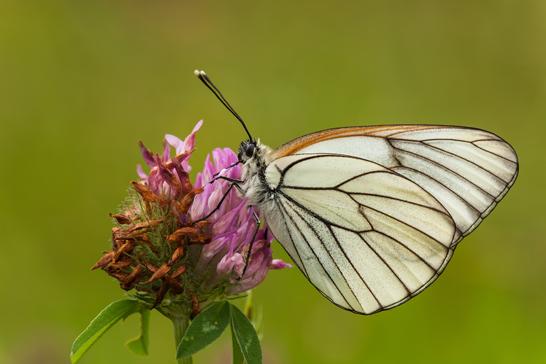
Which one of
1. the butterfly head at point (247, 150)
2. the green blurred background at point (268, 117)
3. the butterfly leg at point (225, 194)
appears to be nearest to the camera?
the butterfly leg at point (225, 194)

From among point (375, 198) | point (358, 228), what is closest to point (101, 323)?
point (358, 228)

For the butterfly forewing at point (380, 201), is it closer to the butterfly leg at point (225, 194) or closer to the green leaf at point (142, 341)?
the butterfly leg at point (225, 194)

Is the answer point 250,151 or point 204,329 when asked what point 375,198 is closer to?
point 250,151

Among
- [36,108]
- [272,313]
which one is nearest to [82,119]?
[36,108]

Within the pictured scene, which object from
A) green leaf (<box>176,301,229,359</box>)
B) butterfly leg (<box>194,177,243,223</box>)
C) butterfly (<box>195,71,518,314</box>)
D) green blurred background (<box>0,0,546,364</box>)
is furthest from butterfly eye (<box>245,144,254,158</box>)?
green blurred background (<box>0,0,546,364</box>)

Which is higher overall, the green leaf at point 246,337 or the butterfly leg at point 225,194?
the butterfly leg at point 225,194

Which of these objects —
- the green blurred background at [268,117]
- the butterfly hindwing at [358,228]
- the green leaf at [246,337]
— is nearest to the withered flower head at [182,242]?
the green leaf at [246,337]

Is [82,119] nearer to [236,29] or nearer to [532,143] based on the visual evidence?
[236,29]

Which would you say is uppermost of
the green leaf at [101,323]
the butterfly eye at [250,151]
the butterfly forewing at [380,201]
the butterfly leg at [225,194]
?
the butterfly eye at [250,151]

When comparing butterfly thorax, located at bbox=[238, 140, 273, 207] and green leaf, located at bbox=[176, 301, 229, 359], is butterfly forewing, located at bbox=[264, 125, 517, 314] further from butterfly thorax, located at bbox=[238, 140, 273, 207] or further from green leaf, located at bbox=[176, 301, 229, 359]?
green leaf, located at bbox=[176, 301, 229, 359]
